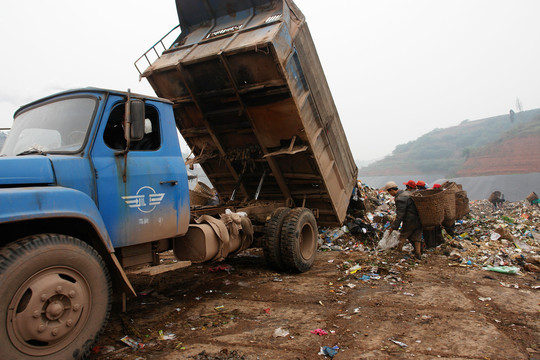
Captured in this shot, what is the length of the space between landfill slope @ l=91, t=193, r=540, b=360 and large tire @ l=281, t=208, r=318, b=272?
0.62 feet

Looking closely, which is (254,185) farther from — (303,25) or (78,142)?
(78,142)

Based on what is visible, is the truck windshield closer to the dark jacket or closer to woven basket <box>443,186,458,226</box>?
the dark jacket

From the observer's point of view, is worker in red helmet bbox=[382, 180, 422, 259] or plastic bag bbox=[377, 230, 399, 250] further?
plastic bag bbox=[377, 230, 399, 250]

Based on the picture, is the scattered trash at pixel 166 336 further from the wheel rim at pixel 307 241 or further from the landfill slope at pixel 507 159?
the landfill slope at pixel 507 159

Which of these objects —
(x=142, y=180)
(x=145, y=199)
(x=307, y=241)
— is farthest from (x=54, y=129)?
(x=307, y=241)

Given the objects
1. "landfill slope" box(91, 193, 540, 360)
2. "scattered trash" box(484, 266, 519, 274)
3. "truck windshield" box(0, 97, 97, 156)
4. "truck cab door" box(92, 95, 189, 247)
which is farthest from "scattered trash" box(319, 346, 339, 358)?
"scattered trash" box(484, 266, 519, 274)

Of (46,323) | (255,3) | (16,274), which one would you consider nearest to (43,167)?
(16,274)

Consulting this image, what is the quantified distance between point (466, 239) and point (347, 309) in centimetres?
460

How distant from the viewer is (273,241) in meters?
4.91

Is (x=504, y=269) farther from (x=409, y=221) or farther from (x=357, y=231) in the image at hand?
(x=357, y=231)

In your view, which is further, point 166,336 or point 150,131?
point 150,131

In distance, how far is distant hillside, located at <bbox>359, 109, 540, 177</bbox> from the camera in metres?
41.8

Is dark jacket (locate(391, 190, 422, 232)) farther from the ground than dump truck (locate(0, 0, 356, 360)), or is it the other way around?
dump truck (locate(0, 0, 356, 360))

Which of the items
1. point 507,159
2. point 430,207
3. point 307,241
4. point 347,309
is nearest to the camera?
point 347,309
